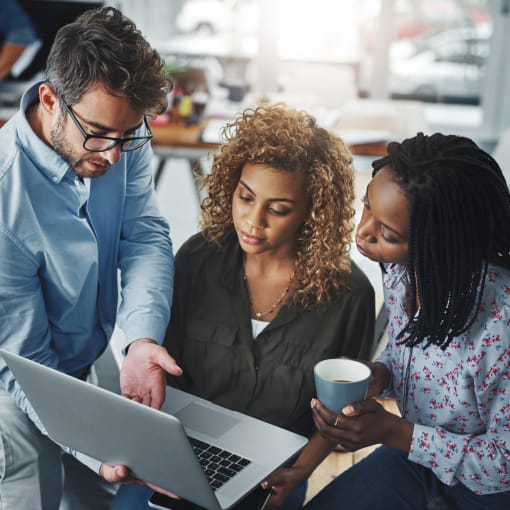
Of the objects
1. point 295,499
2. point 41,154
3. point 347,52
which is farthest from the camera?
point 347,52

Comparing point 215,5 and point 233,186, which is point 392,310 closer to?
point 233,186

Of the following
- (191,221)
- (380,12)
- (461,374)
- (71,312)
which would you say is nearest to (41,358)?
(71,312)

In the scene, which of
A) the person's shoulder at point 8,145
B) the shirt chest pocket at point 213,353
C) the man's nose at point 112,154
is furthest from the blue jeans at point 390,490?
the person's shoulder at point 8,145

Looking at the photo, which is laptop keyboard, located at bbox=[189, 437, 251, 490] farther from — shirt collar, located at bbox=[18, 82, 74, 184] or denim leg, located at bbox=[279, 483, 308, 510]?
shirt collar, located at bbox=[18, 82, 74, 184]

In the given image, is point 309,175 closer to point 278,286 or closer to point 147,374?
point 278,286

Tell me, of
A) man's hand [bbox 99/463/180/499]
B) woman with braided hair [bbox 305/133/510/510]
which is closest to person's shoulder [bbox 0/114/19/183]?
man's hand [bbox 99/463/180/499]

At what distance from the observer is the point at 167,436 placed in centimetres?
114

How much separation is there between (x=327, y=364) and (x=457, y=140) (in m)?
0.45

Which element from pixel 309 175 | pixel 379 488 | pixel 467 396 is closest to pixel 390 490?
pixel 379 488

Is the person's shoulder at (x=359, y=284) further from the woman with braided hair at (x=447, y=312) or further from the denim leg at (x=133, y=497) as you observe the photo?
the denim leg at (x=133, y=497)

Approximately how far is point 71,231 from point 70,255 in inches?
2.0

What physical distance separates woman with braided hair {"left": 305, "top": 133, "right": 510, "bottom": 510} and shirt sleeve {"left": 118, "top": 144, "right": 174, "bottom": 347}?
48cm

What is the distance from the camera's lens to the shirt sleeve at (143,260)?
5.30 ft

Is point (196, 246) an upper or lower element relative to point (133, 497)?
upper
